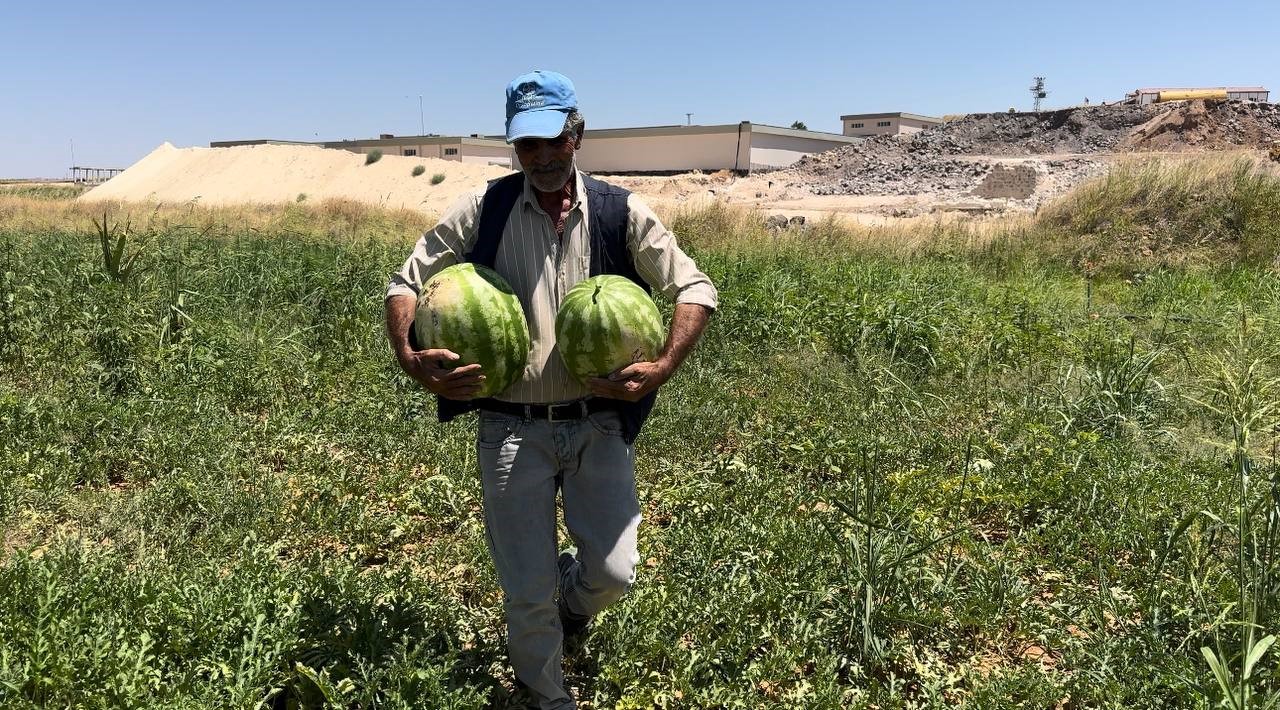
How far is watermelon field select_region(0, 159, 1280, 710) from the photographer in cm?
282

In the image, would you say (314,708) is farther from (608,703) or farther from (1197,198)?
(1197,198)

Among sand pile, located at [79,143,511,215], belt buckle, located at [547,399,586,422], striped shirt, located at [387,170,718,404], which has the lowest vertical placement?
belt buckle, located at [547,399,586,422]

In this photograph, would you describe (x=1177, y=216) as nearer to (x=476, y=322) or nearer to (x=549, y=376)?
(x=549, y=376)

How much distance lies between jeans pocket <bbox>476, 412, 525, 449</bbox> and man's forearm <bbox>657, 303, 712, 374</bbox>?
534 mm

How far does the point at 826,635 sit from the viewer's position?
3.27 meters

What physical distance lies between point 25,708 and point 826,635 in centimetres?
263

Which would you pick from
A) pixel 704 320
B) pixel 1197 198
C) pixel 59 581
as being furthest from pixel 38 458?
pixel 1197 198

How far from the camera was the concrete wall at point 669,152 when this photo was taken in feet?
→ 145

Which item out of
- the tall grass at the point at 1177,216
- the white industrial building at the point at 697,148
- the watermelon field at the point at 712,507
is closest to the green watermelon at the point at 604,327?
the watermelon field at the point at 712,507

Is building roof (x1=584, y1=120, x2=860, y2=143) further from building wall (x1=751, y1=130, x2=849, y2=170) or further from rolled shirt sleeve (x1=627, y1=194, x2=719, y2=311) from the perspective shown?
rolled shirt sleeve (x1=627, y1=194, x2=719, y2=311)

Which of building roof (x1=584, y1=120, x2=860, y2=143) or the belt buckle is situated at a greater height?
building roof (x1=584, y1=120, x2=860, y2=143)

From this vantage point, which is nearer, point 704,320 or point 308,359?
point 704,320

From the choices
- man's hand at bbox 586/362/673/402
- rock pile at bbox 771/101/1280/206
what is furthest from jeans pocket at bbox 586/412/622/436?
rock pile at bbox 771/101/1280/206

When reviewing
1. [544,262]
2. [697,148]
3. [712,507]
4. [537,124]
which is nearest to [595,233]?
[544,262]
